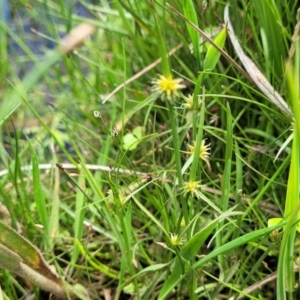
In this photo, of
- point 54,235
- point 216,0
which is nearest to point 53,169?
point 54,235

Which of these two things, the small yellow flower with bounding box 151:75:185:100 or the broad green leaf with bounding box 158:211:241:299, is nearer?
the small yellow flower with bounding box 151:75:185:100

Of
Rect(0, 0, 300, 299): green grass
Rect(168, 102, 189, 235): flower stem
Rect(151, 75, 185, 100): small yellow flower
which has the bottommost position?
Rect(0, 0, 300, 299): green grass

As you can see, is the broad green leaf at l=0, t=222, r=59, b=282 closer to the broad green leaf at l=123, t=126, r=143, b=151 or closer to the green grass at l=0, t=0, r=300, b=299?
the green grass at l=0, t=0, r=300, b=299

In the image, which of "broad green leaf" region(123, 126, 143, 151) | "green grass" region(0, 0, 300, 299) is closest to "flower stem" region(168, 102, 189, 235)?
"green grass" region(0, 0, 300, 299)

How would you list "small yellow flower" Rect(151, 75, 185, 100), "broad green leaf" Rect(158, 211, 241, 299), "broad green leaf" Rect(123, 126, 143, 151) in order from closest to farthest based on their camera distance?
"small yellow flower" Rect(151, 75, 185, 100), "broad green leaf" Rect(158, 211, 241, 299), "broad green leaf" Rect(123, 126, 143, 151)

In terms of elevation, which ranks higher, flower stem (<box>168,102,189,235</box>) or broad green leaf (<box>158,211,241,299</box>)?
flower stem (<box>168,102,189,235</box>)

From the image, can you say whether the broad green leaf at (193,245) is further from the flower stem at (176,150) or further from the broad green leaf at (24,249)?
the broad green leaf at (24,249)

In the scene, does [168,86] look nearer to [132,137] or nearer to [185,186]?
[185,186]

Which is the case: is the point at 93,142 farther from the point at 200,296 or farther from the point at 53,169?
the point at 200,296

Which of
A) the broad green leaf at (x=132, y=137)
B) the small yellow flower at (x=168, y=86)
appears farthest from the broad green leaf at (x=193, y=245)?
the broad green leaf at (x=132, y=137)
